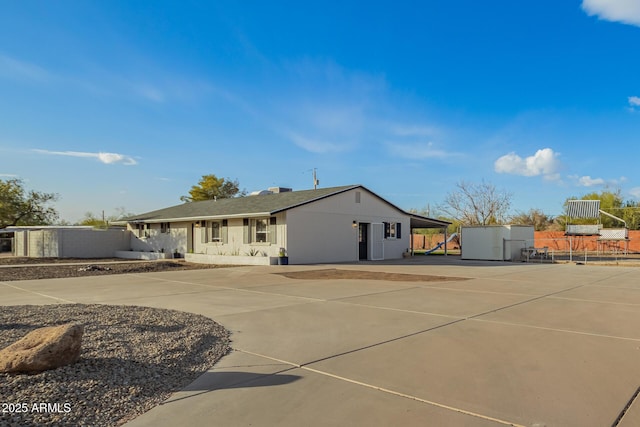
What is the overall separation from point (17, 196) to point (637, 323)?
4030cm

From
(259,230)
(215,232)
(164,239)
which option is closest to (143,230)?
(164,239)

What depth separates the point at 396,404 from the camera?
3.70 meters

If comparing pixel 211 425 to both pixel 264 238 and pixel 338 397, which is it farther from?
pixel 264 238

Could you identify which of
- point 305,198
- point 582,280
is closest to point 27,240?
point 305,198

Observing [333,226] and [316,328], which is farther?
[333,226]

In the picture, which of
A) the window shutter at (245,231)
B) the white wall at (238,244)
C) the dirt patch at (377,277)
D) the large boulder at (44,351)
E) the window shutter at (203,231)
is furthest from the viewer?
the window shutter at (203,231)

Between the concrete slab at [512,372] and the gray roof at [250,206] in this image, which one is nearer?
the concrete slab at [512,372]

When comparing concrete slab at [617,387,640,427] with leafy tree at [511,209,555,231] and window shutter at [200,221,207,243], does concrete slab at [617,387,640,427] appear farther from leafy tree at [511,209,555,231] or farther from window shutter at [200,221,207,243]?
leafy tree at [511,209,555,231]

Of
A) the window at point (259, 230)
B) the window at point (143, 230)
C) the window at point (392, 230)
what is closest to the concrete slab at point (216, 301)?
the window at point (259, 230)

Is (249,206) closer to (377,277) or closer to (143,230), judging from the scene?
(143,230)

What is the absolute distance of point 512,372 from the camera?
456cm

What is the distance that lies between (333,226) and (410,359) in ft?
60.9

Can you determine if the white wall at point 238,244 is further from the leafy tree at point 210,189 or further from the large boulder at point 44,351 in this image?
the leafy tree at point 210,189

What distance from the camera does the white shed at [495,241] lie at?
80.8 ft
